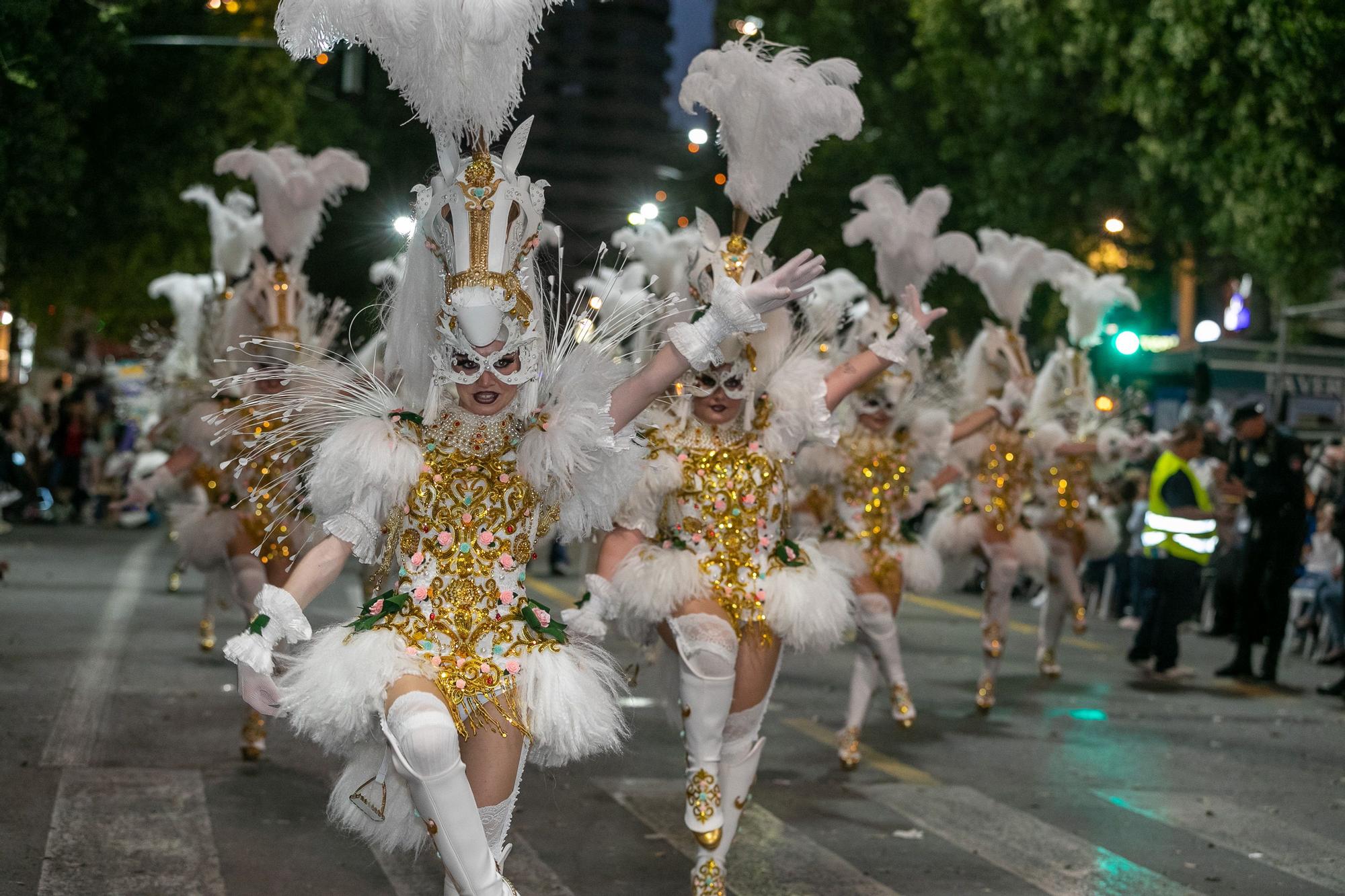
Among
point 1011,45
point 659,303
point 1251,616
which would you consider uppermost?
point 1011,45

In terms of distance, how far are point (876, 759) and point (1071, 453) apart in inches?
180

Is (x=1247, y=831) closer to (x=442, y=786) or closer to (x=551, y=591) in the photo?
(x=442, y=786)

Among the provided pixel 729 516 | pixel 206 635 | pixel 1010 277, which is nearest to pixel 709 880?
pixel 729 516

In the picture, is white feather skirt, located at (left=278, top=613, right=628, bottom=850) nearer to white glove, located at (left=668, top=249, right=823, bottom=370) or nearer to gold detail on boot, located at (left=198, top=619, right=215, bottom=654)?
white glove, located at (left=668, top=249, right=823, bottom=370)

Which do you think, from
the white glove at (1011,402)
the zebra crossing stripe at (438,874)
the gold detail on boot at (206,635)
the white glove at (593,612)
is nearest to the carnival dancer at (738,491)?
the white glove at (593,612)

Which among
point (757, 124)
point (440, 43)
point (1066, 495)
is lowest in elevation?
point (1066, 495)

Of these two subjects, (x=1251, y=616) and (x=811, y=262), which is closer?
(x=811, y=262)

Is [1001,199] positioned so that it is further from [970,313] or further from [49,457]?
[49,457]

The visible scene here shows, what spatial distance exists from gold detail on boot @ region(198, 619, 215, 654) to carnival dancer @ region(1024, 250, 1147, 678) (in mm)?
6286

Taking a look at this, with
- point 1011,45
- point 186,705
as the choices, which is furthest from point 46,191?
point 1011,45

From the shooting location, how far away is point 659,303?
553 centimetres

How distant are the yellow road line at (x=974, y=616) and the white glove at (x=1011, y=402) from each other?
9.64ft

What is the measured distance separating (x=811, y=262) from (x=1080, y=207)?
23.1 m

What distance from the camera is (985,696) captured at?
38.7 feet
